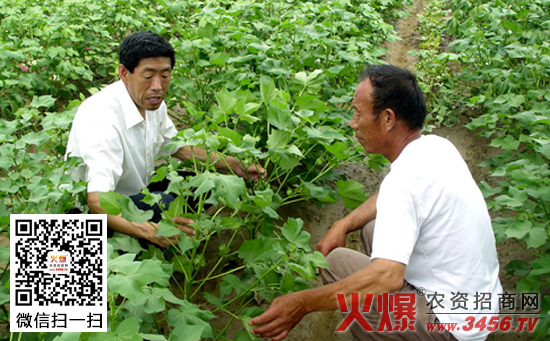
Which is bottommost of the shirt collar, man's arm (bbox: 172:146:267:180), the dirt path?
the dirt path

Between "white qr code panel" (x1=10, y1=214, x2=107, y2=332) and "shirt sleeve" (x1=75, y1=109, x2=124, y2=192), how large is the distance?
0.49 meters

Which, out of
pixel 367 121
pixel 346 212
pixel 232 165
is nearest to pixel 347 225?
pixel 367 121

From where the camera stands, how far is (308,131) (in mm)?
2168

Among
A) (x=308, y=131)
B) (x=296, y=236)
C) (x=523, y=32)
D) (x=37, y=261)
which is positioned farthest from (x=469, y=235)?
(x=523, y=32)

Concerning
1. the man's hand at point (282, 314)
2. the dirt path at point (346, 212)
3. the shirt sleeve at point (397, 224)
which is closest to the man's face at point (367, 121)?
the shirt sleeve at point (397, 224)

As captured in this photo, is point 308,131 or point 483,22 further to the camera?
point 483,22

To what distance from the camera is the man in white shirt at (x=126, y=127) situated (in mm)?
2145

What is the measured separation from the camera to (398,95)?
6.25 feet

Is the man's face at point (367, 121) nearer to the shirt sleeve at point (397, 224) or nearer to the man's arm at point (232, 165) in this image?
the shirt sleeve at point (397, 224)

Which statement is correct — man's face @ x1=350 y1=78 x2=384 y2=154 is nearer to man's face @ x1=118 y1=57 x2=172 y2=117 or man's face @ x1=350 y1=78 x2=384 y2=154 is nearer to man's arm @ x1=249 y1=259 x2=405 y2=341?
man's arm @ x1=249 y1=259 x2=405 y2=341

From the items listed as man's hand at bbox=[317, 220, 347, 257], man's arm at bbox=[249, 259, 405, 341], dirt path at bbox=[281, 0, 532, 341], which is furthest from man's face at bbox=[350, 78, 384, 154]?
dirt path at bbox=[281, 0, 532, 341]

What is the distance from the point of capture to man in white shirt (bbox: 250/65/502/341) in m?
1.66

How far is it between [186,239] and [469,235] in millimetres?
1013

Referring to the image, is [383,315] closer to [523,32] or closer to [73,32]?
[523,32]
